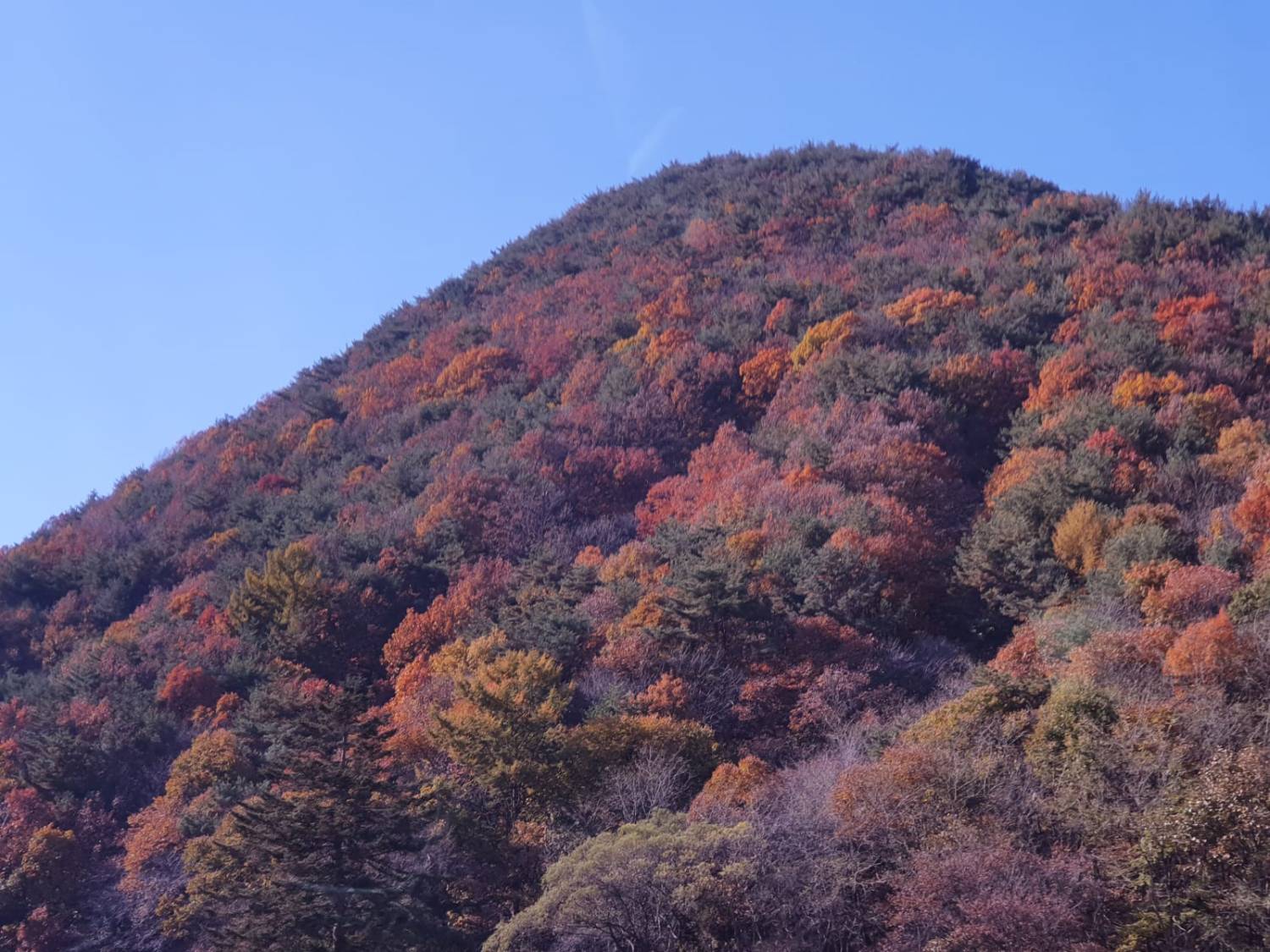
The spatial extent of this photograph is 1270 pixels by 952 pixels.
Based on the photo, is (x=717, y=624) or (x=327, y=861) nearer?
(x=327, y=861)

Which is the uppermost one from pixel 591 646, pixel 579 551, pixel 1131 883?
pixel 579 551

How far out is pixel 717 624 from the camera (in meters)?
26.6

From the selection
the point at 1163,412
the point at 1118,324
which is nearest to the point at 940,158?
the point at 1118,324

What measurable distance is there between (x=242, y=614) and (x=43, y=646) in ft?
31.7

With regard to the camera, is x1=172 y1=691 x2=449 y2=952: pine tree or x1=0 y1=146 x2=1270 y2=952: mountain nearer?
x1=0 y1=146 x2=1270 y2=952: mountain

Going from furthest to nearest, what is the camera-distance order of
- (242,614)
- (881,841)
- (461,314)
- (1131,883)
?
(461,314) → (242,614) → (881,841) → (1131,883)

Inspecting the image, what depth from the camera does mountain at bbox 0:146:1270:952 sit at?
1545 centimetres

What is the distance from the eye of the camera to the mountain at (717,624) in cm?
1545

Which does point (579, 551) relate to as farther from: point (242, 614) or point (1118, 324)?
point (1118, 324)

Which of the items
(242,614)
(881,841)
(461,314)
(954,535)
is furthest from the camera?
(461,314)

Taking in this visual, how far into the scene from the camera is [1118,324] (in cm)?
3947

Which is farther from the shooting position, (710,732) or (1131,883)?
(710,732)

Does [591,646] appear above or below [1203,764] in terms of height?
above

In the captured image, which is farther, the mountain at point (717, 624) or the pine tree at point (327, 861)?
the pine tree at point (327, 861)
